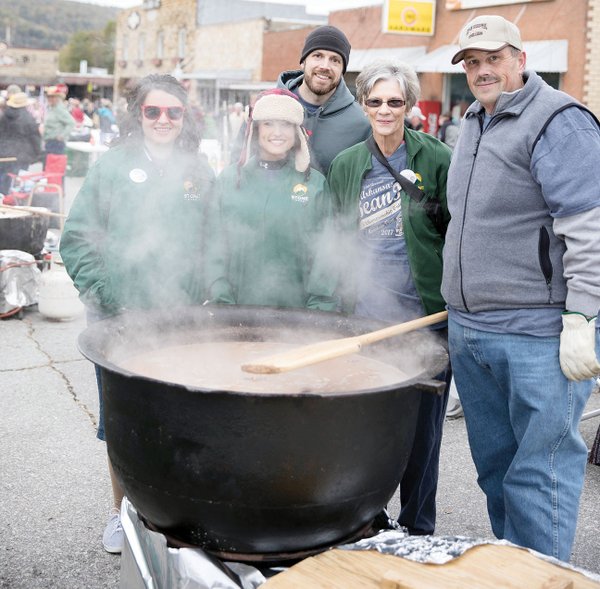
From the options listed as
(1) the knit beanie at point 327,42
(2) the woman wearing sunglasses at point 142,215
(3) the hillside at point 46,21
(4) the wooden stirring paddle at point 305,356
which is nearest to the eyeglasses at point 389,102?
(2) the woman wearing sunglasses at point 142,215

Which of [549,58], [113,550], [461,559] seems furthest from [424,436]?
[549,58]

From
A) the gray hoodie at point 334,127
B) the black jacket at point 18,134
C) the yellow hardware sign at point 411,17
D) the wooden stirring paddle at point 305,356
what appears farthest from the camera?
the yellow hardware sign at point 411,17

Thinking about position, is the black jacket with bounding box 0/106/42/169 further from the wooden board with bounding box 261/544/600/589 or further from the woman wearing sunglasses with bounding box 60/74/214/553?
the wooden board with bounding box 261/544/600/589

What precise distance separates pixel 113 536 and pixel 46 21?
143416mm

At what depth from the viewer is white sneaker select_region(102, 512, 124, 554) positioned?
325 cm

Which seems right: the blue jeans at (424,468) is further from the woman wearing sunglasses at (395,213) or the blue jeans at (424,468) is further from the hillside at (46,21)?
the hillside at (46,21)

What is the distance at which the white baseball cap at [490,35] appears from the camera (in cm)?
247

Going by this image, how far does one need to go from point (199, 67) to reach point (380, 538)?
4136cm

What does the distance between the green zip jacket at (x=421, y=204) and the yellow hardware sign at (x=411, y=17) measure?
17.6m

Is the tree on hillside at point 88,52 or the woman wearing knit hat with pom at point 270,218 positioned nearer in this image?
the woman wearing knit hat with pom at point 270,218

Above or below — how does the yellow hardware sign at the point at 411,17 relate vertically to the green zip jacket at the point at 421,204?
above

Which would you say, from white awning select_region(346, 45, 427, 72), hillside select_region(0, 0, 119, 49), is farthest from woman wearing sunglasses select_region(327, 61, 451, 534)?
hillside select_region(0, 0, 119, 49)

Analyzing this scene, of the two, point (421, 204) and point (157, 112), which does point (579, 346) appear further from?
point (157, 112)

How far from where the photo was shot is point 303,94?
385cm
